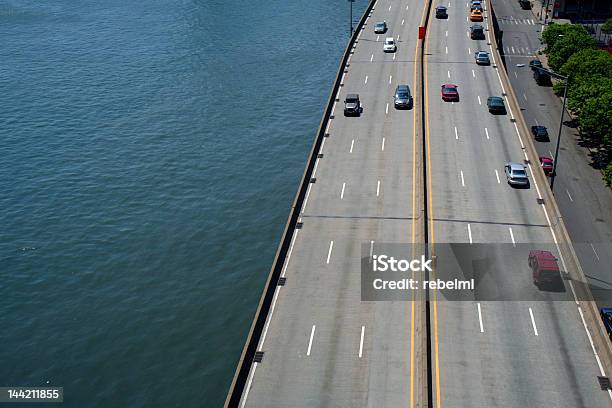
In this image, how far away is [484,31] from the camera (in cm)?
11262

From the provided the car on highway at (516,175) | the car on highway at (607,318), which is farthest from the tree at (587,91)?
the car on highway at (607,318)

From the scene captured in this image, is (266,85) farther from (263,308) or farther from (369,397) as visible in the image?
(369,397)

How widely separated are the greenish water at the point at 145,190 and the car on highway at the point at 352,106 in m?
12.3

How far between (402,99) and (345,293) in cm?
3918

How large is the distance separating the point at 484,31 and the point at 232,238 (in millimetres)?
65044

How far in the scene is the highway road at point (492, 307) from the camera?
3909cm

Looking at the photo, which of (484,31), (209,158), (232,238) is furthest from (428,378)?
(484,31)

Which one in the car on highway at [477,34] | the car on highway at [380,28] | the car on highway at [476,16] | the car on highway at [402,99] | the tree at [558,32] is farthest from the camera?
the car on highway at [476,16]

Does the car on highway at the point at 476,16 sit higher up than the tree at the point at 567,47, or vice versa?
the car on highway at the point at 476,16

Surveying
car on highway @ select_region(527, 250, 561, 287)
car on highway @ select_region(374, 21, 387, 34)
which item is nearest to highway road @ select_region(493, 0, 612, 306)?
car on highway @ select_region(527, 250, 561, 287)

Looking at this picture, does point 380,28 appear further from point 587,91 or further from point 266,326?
point 266,326

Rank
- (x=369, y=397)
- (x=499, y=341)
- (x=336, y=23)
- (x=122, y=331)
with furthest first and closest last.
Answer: (x=336, y=23) → (x=122, y=331) → (x=499, y=341) → (x=369, y=397)

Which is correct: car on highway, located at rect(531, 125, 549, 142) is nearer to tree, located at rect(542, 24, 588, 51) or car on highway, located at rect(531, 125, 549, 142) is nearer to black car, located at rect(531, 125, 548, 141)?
black car, located at rect(531, 125, 548, 141)

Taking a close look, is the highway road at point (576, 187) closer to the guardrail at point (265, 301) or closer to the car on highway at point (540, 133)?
the car on highway at point (540, 133)
